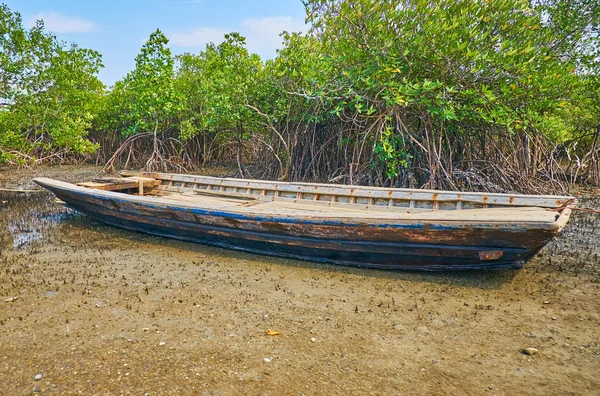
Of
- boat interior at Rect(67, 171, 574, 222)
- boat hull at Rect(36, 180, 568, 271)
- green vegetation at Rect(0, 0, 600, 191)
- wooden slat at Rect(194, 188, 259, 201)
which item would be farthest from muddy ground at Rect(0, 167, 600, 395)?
green vegetation at Rect(0, 0, 600, 191)

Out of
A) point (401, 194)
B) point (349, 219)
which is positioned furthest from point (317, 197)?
point (349, 219)

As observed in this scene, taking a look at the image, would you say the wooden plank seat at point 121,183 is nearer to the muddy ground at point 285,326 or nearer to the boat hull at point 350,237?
the boat hull at point 350,237

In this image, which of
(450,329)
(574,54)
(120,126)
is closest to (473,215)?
(450,329)

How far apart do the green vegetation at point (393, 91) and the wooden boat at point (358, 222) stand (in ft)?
5.88

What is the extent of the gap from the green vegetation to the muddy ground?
8.58 ft

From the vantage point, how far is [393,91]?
18.1ft

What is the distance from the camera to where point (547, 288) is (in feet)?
10.2

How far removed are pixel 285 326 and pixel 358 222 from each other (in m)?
1.11

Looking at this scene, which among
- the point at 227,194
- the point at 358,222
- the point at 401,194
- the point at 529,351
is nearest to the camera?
the point at 529,351

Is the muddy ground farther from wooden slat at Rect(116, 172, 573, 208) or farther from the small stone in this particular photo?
wooden slat at Rect(116, 172, 573, 208)

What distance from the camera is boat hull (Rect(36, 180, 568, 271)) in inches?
117

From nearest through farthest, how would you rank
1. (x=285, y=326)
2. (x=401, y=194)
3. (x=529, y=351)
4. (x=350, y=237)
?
(x=529, y=351), (x=285, y=326), (x=350, y=237), (x=401, y=194)

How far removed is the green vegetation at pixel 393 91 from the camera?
5.44 m

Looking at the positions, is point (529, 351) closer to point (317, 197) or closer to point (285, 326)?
point (285, 326)
